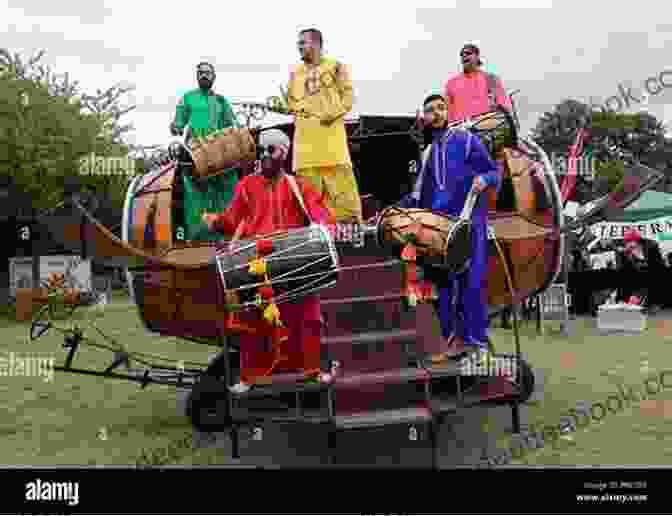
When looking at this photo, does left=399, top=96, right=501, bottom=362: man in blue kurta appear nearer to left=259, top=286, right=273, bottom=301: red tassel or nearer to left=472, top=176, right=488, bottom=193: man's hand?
left=472, top=176, right=488, bottom=193: man's hand

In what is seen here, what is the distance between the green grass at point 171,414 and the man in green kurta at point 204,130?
170 centimetres

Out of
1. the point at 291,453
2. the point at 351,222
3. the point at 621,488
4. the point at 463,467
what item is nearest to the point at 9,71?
the point at 351,222

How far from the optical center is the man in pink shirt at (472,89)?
5648 mm

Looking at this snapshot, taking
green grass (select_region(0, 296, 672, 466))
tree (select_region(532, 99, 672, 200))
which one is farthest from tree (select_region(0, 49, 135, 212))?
tree (select_region(532, 99, 672, 200))

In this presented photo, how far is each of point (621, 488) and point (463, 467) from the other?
1.05 m

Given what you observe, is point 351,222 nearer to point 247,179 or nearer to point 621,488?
point 247,179

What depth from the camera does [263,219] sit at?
14.2 feet

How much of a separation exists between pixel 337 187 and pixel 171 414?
8.22ft

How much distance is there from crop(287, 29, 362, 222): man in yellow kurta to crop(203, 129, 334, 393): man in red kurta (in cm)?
92

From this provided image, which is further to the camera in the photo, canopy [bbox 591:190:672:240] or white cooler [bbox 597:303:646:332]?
canopy [bbox 591:190:672:240]

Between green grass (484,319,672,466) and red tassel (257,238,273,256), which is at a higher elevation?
red tassel (257,238,273,256)

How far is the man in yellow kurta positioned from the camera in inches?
211

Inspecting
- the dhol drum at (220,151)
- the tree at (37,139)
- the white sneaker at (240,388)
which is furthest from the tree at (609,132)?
the white sneaker at (240,388)

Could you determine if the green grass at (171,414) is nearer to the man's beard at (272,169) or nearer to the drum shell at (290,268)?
the drum shell at (290,268)
